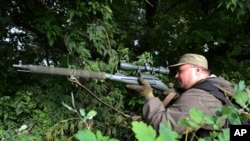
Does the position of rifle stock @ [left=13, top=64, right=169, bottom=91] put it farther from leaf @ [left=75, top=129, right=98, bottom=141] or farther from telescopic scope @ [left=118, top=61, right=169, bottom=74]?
leaf @ [left=75, top=129, right=98, bottom=141]

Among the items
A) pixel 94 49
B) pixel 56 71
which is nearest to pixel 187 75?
pixel 56 71

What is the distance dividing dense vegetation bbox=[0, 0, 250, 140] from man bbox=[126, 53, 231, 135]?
55cm

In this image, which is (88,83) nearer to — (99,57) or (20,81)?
(99,57)

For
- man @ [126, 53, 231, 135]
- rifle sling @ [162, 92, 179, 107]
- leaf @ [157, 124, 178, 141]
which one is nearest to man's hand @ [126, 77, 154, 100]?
man @ [126, 53, 231, 135]

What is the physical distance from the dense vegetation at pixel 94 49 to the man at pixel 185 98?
0.55m

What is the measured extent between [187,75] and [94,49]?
4.89 ft

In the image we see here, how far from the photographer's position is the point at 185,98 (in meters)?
2.70

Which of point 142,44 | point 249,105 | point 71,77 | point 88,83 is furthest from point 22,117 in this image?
point 249,105

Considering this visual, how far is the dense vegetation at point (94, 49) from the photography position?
4.07 meters

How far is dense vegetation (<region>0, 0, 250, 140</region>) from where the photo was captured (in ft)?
13.4

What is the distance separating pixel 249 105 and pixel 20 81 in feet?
12.2

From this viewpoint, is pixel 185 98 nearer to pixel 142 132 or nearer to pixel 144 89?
pixel 144 89

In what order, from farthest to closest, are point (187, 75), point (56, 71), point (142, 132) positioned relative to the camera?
point (56, 71), point (187, 75), point (142, 132)

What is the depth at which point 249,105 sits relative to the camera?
1.36m
